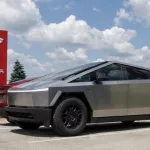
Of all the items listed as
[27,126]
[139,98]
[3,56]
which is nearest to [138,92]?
[139,98]

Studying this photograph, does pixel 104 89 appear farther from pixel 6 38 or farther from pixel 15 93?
pixel 6 38

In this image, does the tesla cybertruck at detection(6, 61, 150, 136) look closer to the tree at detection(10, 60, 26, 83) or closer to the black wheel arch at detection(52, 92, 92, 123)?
the black wheel arch at detection(52, 92, 92, 123)

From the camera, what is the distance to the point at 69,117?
7.18 m

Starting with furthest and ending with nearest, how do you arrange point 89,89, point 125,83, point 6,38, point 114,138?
point 6,38, point 125,83, point 89,89, point 114,138

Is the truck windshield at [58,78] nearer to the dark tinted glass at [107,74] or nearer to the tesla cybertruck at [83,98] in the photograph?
the tesla cybertruck at [83,98]

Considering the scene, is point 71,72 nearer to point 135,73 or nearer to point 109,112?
point 109,112

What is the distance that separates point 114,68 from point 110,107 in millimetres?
959

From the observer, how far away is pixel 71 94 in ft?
24.0

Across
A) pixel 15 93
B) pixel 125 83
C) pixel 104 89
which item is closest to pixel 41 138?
pixel 15 93

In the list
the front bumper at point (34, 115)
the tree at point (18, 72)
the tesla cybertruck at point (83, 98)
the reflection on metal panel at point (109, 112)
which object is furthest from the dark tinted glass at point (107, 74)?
the tree at point (18, 72)

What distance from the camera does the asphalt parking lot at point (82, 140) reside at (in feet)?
19.8

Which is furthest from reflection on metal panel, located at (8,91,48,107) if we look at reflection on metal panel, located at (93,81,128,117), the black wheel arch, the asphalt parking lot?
reflection on metal panel, located at (93,81,128,117)

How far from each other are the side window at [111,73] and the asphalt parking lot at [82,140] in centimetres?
123

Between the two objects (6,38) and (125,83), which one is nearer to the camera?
(125,83)
